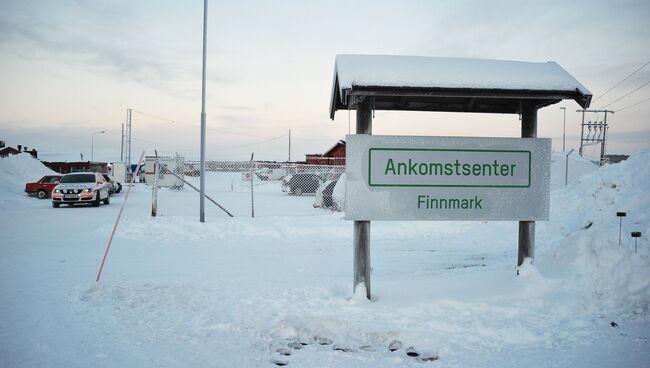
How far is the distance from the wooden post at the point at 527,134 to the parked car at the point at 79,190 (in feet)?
66.5

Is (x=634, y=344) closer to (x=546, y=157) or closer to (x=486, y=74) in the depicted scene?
(x=546, y=157)

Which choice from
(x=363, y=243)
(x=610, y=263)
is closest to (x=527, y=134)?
(x=610, y=263)

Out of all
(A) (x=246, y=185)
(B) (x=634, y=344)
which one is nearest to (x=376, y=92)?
(B) (x=634, y=344)

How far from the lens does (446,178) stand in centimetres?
601

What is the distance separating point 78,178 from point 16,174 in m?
18.5

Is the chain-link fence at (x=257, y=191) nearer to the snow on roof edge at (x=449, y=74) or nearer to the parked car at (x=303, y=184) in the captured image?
the parked car at (x=303, y=184)

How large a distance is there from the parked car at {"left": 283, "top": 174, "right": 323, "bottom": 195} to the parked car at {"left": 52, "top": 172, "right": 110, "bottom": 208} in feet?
43.0

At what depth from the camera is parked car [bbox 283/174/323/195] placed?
3130 centimetres

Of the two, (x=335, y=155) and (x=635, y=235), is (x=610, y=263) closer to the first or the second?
(x=635, y=235)

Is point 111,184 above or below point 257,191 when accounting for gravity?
above

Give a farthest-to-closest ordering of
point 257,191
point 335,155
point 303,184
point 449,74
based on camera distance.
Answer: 1. point 335,155
2. point 257,191
3. point 303,184
4. point 449,74

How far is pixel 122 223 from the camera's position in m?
12.7

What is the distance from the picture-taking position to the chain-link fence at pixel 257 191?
18281mm

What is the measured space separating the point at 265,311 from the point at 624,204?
906cm
